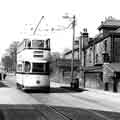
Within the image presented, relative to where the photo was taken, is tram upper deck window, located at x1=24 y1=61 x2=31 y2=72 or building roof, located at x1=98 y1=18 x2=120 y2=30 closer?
tram upper deck window, located at x1=24 y1=61 x2=31 y2=72

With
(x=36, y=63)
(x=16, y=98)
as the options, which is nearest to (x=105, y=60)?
(x=36, y=63)

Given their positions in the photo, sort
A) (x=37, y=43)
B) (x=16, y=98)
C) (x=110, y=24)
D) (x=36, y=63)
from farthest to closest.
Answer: (x=110, y=24)
(x=37, y=43)
(x=36, y=63)
(x=16, y=98)

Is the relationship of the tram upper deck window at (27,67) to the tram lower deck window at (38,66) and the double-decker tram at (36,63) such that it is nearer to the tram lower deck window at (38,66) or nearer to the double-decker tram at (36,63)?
the double-decker tram at (36,63)

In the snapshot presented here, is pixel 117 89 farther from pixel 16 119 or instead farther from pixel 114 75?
pixel 16 119

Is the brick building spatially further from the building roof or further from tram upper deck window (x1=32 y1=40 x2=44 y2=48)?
tram upper deck window (x1=32 y1=40 x2=44 y2=48)

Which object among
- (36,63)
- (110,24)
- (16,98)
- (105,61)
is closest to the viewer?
(16,98)

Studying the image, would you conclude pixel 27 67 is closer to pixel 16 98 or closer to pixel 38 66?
pixel 38 66

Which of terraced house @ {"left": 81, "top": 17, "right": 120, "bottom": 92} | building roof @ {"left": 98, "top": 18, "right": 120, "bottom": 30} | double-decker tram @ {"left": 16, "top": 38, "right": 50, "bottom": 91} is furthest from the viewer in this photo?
building roof @ {"left": 98, "top": 18, "right": 120, "bottom": 30}

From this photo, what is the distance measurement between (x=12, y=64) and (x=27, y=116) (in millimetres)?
98380

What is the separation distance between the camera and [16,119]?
2.61m

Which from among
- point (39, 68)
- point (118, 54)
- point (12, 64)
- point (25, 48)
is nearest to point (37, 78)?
point (39, 68)

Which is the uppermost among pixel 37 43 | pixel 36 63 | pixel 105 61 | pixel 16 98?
pixel 37 43

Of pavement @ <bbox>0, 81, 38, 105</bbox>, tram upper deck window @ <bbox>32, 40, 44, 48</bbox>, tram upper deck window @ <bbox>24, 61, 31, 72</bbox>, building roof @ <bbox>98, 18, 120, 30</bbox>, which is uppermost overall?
building roof @ <bbox>98, 18, 120, 30</bbox>

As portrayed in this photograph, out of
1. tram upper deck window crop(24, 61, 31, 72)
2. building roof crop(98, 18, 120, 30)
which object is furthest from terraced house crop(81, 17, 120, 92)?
tram upper deck window crop(24, 61, 31, 72)
